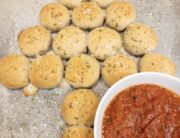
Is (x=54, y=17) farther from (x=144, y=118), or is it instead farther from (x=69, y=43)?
(x=144, y=118)

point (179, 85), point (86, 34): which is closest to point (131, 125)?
point (179, 85)

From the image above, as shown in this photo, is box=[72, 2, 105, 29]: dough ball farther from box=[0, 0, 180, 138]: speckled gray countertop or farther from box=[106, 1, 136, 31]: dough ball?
box=[0, 0, 180, 138]: speckled gray countertop

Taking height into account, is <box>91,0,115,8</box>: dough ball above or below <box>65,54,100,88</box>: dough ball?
above

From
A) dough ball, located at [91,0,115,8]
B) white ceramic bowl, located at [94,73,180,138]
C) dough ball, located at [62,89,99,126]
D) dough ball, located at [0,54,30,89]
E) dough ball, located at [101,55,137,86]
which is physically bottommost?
dough ball, located at [62,89,99,126]

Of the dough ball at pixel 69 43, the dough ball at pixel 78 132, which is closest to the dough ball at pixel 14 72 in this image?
the dough ball at pixel 69 43

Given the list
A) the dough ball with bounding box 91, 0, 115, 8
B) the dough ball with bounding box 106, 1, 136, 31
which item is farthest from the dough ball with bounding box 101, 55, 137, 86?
the dough ball with bounding box 91, 0, 115, 8

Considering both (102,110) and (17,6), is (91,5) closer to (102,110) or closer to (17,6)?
(17,6)

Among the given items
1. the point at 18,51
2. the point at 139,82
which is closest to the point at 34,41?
the point at 18,51
